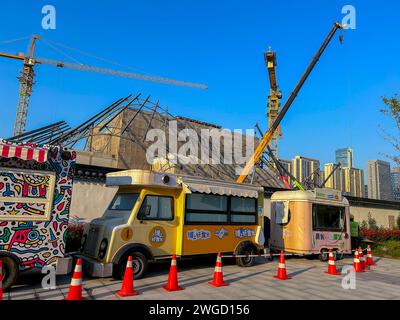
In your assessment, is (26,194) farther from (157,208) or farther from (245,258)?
(245,258)

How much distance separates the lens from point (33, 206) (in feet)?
22.3

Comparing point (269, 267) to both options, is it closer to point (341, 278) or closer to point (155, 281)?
point (341, 278)

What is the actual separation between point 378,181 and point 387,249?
1900 inches

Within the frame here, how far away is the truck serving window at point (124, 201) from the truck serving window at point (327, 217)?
25.2 feet

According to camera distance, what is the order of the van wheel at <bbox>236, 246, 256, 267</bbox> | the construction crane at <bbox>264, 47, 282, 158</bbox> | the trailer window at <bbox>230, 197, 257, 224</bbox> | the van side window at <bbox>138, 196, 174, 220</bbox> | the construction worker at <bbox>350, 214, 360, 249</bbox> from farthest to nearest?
the construction crane at <bbox>264, 47, 282, 158</bbox>, the construction worker at <bbox>350, 214, 360, 249</bbox>, the trailer window at <bbox>230, 197, 257, 224</bbox>, the van wheel at <bbox>236, 246, 256, 267</bbox>, the van side window at <bbox>138, 196, 174, 220</bbox>

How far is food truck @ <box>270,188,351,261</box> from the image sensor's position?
1248 cm

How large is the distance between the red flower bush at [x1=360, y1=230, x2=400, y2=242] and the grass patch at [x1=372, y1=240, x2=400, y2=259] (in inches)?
41.7

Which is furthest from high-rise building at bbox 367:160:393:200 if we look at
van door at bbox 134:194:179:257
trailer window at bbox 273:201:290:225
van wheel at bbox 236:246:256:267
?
van door at bbox 134:194:179:257

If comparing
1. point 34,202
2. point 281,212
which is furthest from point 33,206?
point 281,212

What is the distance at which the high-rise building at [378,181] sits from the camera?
58969 millimetres

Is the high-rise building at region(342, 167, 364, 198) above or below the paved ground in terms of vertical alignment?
above

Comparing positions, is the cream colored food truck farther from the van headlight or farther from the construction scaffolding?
the construction scaffolding
